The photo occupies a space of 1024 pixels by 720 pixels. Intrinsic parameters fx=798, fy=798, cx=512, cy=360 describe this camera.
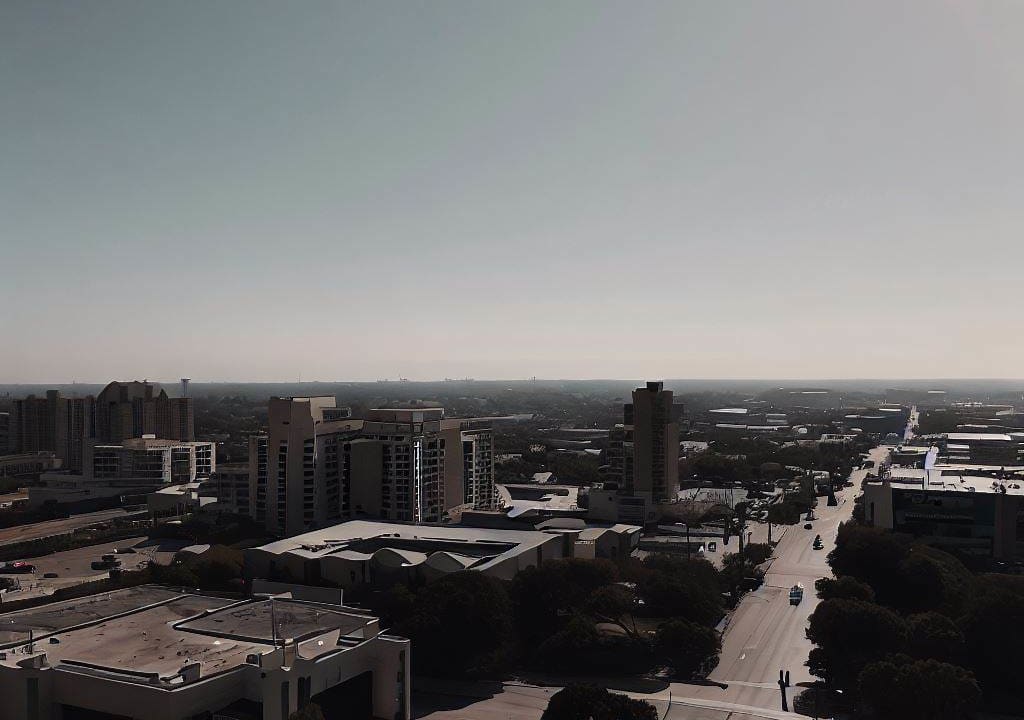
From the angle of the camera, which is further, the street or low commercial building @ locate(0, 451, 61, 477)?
low commercial building @ locate(0, 451, 61, 477)

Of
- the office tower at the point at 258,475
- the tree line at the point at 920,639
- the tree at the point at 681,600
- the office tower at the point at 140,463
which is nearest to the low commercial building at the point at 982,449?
the tree line at the point at 920,639

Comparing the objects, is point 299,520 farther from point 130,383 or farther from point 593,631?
point 130,383

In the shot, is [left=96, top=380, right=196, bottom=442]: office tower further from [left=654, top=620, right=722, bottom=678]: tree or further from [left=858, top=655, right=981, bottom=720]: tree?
[left=858, top=655, right=981, bottom=720]: tree

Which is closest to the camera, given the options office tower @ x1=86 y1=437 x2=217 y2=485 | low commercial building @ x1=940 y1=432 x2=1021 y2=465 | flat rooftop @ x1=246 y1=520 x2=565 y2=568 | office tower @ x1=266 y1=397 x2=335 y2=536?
flat rooftop @ x1=246 y1=520 x2=565 y2=568

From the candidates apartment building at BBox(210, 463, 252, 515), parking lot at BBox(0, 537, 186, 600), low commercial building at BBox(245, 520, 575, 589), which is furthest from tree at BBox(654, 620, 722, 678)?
apartment building at BBox(210, 463, 252, 515)

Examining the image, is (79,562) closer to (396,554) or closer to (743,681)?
(396,554)

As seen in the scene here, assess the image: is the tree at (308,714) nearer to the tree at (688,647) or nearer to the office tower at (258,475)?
→ the tree at (688,647)

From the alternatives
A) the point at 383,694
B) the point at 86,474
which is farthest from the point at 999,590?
the point at 86,474
